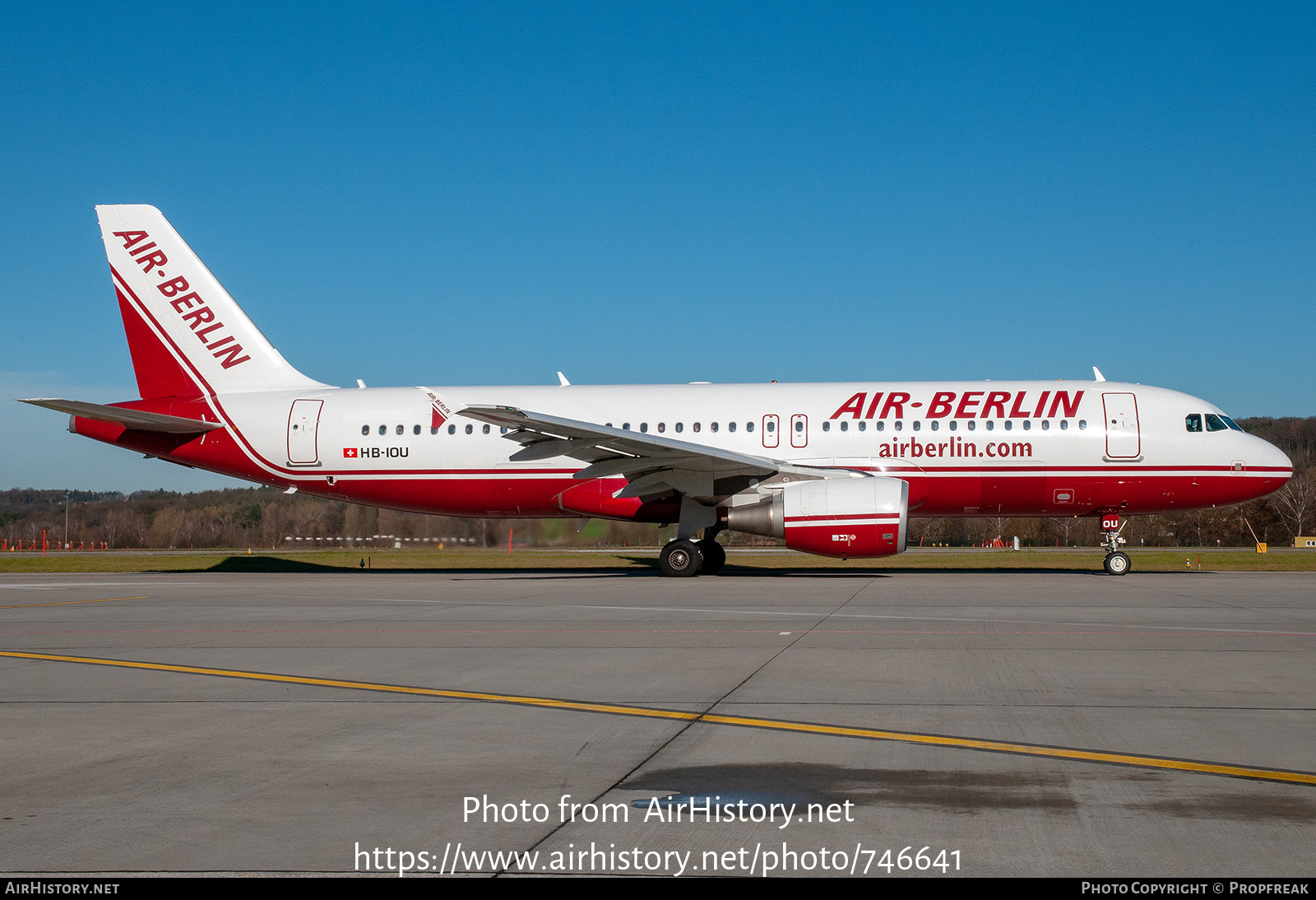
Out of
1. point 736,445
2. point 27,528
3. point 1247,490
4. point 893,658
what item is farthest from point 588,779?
point 27,528

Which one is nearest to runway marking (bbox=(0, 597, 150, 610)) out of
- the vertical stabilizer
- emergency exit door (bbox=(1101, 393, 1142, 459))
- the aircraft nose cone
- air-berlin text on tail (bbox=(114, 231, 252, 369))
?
the vertical stabilizer

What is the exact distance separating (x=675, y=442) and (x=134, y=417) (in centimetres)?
1172

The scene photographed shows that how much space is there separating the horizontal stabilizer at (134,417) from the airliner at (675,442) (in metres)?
0.05

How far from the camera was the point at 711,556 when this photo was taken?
22.0 meters

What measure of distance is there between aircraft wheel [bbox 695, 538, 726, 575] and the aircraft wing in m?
1.30

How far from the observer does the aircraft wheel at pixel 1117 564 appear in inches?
828

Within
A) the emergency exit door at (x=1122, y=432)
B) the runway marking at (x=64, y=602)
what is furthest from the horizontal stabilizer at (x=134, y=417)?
the emergency exit door at (x=1122, y=432)

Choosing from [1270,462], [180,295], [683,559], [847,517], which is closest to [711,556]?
[683,559]

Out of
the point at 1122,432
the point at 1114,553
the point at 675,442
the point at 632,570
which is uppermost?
the point at 1122,432

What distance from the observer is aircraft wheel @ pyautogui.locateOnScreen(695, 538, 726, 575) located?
21.9 meters

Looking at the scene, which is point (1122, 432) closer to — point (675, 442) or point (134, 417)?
point (675, 442)

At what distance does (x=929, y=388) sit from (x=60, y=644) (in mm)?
16589

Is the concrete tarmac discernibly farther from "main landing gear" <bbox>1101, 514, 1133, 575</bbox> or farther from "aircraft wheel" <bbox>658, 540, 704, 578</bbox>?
"main landing gear" <bbox>1101, 514, 1133, 575</bbox>

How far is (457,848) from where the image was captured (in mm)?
3811
